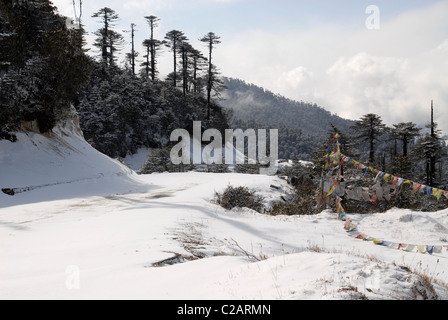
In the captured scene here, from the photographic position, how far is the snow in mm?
3271

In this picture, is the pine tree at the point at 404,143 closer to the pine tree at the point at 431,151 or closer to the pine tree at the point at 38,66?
the pine tree at the point at 431,151

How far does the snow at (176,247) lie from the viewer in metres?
3.27

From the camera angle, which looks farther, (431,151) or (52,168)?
(431,151)

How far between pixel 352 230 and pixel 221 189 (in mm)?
7145

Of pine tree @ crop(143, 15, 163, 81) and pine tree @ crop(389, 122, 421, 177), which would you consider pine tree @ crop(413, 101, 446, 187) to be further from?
pine tree @ crop(143, 15, 163, 81)

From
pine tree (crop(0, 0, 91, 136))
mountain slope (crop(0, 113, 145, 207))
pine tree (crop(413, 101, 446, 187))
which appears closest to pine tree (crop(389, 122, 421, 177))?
pine tree (crop(413, 101, 446, 187))

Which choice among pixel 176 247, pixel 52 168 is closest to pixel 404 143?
pixel 52 168

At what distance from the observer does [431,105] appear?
3481cm

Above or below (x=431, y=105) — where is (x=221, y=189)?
below

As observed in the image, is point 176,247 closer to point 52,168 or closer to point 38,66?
point 52,168

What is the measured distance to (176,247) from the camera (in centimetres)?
555
